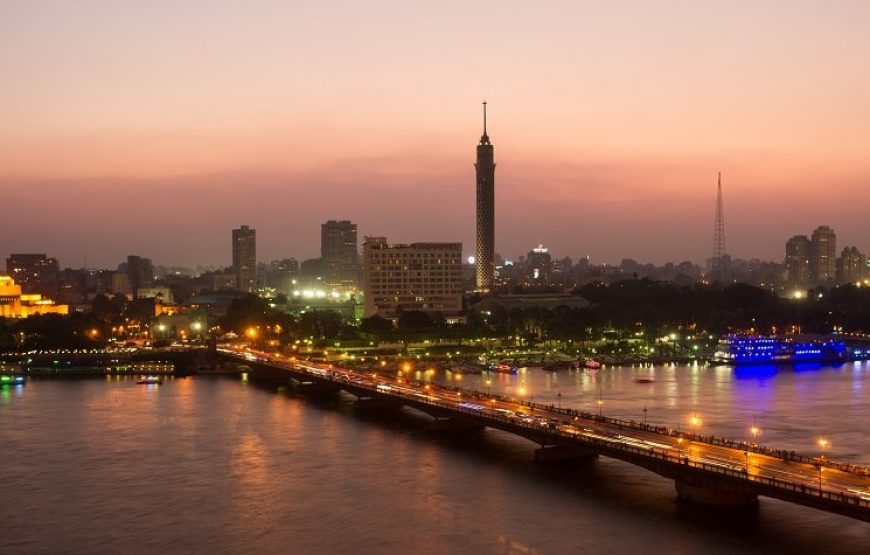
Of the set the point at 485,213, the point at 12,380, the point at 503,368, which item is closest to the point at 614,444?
the point at 503,368

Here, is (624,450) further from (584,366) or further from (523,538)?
(584,366)

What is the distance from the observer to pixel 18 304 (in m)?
51.4

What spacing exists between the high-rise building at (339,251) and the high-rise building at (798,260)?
45420 mm

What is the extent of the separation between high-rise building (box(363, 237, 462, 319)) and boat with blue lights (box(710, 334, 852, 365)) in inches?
591

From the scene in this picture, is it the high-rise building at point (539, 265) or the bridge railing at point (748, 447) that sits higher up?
the high-rise building at point (539, 265)

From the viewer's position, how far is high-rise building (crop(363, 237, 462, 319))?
170ft

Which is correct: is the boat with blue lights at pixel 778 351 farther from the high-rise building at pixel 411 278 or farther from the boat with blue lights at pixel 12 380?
the boat with blue lights at pixel 12 380

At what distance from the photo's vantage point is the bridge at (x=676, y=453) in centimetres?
1243

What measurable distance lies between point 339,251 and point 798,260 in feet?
159

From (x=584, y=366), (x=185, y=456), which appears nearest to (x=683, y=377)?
(x=584, y=366)

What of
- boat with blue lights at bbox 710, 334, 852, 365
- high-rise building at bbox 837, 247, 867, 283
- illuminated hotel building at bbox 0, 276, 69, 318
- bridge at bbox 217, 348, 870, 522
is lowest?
bridge at bbox 217, 348, 870, 522

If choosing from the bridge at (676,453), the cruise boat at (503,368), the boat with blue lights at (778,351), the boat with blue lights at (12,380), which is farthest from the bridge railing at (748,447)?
the boat with blue lights at (778,351)

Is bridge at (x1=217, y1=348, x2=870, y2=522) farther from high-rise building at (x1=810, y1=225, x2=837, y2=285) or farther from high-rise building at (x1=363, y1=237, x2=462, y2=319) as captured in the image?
high-rise building at (x1=810, y1=225, x2=837, y2=285)

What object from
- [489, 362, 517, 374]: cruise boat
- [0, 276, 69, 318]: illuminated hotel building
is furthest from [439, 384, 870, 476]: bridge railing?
[0, 276, 69, 318]: illuminated hotel building
